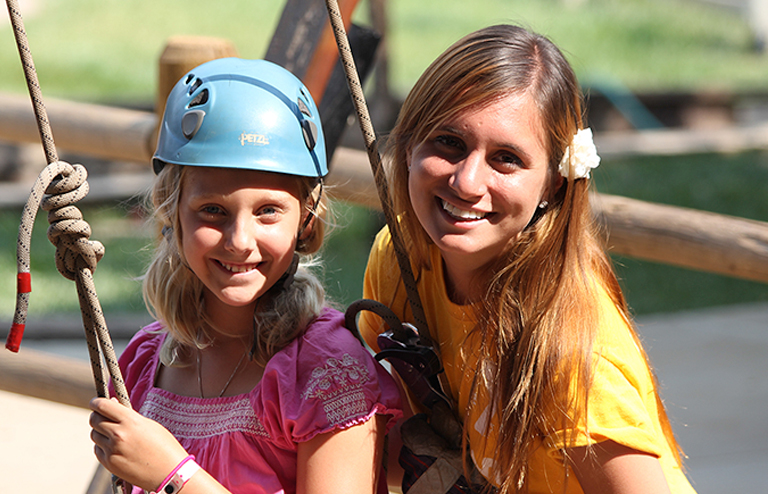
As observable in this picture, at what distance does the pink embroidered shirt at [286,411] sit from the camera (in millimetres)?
1518

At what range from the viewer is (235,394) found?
1641mm

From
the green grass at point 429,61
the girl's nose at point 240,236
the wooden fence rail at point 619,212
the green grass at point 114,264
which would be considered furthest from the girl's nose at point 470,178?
the green grass at point 429,61

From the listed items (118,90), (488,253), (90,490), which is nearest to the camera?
(488,253)

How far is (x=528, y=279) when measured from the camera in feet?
5.18

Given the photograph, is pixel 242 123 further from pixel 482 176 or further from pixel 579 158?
pixel 579 158

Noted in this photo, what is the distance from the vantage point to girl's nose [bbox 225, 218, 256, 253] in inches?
59.0

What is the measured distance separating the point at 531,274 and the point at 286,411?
531 millimetres

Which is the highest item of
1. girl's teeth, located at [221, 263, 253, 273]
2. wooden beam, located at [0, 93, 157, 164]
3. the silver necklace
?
wooden beam, located at [0, 93, 157, 164]

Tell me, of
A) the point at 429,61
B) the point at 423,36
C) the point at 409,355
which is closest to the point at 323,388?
the point at 409,355

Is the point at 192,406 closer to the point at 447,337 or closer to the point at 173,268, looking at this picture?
the point at 173,268

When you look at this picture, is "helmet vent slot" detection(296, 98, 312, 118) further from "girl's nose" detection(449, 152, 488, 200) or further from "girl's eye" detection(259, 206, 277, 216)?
"girl's nose" detection(449, 152, 488, 200)

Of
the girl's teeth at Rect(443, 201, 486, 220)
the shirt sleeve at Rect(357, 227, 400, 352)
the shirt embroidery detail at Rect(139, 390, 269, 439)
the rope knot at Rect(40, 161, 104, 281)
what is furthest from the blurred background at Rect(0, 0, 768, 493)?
the rope knot at Rect(40, 161, 104, 281)

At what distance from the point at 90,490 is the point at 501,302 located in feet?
4.42

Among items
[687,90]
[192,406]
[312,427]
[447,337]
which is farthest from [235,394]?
[687,90]
